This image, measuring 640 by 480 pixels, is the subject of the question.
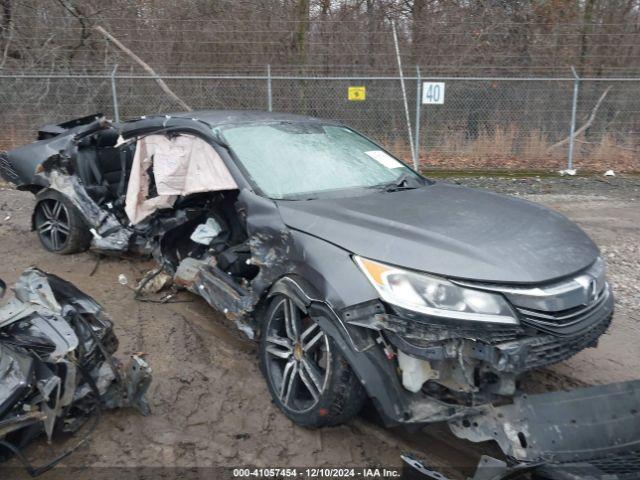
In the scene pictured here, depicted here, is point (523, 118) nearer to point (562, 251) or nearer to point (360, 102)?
point (360, 102)

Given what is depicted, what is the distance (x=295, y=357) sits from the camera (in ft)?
10.5

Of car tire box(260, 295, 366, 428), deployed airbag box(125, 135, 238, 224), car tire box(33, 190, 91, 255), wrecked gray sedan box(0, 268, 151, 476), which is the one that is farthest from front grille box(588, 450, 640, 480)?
car tire box(33, 190, 91, 255)

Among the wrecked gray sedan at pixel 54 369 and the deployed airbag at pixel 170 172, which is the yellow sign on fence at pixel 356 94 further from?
the wrecked gray sedan at pixel 54 369

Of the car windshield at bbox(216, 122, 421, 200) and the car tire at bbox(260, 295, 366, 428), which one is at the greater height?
the car windshield at bbox(216, 122, 421, 200)

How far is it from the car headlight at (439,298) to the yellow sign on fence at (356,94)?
953cm

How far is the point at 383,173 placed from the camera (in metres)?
4.25

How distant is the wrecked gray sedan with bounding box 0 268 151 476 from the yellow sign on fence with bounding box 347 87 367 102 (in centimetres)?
929

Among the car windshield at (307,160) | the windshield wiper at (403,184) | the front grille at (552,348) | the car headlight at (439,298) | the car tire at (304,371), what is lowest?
the car tire at (304,371)

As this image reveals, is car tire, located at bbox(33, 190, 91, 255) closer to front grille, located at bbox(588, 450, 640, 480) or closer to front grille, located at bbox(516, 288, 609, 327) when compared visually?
front grille, located at bbox(516, 288, 609, 327)

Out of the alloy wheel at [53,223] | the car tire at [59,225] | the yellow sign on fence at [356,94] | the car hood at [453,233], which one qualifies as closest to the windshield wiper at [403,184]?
the car hood at [453,233]

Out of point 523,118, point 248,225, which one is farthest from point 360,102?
point 248,225

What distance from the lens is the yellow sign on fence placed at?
459 inches

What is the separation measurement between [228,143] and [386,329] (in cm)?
203

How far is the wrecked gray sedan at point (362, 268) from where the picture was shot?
8.40ft
